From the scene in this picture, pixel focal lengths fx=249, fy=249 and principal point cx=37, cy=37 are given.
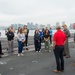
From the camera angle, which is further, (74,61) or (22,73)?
(74,61)

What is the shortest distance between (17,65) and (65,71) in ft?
8.36

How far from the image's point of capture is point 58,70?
10406 millimetres

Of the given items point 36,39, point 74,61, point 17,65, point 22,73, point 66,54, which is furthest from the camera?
point 36,39

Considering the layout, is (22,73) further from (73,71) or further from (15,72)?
(73,71)

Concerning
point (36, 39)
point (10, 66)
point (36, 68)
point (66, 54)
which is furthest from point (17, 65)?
point (36, 39)

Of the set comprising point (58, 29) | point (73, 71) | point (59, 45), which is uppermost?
point (58, 29)

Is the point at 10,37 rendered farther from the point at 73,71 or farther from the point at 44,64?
the point at 73,71

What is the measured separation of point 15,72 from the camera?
10234 mm

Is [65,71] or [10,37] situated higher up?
[10,37]

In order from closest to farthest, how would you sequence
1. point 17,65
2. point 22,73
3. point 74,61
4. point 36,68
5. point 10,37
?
point 22,73 < point 36,68 < point 17,65 < point 74,61 < point 10,37

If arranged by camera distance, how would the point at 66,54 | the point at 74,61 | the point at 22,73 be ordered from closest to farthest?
the point at 22,73, the point at 74,61, the point at 66,54

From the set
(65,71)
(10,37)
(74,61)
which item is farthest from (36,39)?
(65,71)

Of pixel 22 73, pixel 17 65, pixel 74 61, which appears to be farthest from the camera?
pixel 74 61

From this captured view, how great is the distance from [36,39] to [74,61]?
17.3 feet
